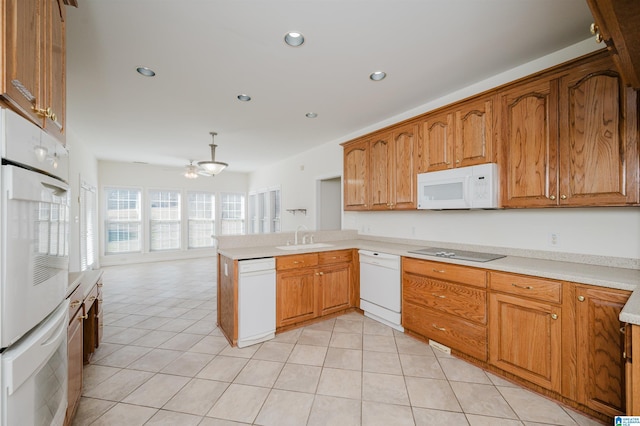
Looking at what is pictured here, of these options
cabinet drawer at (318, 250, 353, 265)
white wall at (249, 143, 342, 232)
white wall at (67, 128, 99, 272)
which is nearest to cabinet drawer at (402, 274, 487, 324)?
cabinet drawer at (318, 250, 353, 265)

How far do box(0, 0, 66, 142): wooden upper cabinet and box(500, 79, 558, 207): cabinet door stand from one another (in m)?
3.01

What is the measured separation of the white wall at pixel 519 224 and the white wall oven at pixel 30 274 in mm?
Result: 3263

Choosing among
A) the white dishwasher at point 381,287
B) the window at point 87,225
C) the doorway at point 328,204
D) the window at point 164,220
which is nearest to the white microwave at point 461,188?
the white dishwasher at point 381,287

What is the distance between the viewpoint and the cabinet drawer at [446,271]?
223 cm

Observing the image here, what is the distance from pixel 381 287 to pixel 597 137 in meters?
2.25

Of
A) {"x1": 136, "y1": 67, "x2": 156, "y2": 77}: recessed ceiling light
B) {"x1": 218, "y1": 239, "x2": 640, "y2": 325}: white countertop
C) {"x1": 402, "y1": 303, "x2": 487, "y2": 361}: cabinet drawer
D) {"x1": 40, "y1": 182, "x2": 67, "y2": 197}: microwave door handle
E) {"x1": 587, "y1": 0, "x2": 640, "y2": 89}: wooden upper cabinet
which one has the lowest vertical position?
{"x1": 402, "y1": 303, "x2": 487, "y2": 361}: cabinet drawer

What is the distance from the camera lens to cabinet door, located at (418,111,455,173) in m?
2.72

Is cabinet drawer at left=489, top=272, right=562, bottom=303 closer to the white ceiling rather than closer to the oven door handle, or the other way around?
the white ceiling

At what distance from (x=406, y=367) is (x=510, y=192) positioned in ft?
5.80

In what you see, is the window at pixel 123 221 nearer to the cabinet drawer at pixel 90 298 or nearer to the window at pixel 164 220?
the window at pixel 164 220

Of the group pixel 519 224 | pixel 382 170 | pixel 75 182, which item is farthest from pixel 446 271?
pixel 75 182

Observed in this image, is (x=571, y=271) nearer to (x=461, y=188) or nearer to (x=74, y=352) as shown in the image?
(x=461, y=188)

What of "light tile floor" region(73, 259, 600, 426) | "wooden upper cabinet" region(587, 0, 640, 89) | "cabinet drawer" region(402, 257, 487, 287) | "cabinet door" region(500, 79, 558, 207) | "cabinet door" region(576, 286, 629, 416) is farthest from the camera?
"cabinet drawer" region(402, 257, 487, 287)

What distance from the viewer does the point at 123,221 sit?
7.00 metres
